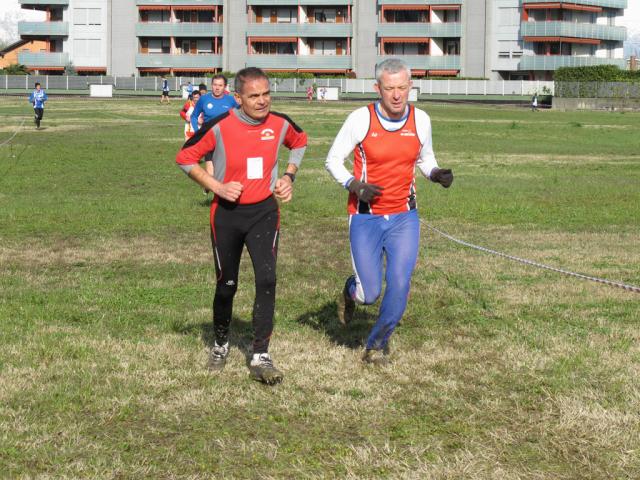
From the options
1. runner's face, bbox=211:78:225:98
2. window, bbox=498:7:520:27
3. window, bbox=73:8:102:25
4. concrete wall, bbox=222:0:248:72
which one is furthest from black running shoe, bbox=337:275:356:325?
window, bbox=73:8:102:25

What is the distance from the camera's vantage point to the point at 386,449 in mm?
5668

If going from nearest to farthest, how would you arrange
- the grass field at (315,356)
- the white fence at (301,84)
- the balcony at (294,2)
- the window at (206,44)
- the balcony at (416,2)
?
the grass field at (315,356) < the white fence at (301,84) < the balcony at (416,2) < the balcony at (294,2) < the window at (206,44)

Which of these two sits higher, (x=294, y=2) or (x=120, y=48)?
(x=294, y=2)

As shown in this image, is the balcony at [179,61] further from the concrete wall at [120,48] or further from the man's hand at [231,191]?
the man's hand at [231,191]

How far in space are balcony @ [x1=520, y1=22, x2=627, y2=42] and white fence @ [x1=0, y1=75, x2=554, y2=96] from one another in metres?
5.04

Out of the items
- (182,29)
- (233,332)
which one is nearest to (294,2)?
(182,29)

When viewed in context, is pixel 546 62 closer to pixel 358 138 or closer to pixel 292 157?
pixel 292 157

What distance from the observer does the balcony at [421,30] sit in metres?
97.9

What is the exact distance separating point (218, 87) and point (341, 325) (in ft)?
25.5

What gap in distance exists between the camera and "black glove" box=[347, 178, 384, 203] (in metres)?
7.05

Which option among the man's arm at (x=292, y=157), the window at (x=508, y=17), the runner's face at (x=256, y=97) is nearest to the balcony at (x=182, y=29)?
the window at (x=508, y=17)

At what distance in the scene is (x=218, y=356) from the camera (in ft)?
24.4

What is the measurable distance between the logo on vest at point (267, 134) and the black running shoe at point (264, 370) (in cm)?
151

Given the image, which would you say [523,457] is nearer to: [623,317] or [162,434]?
[162,434]
